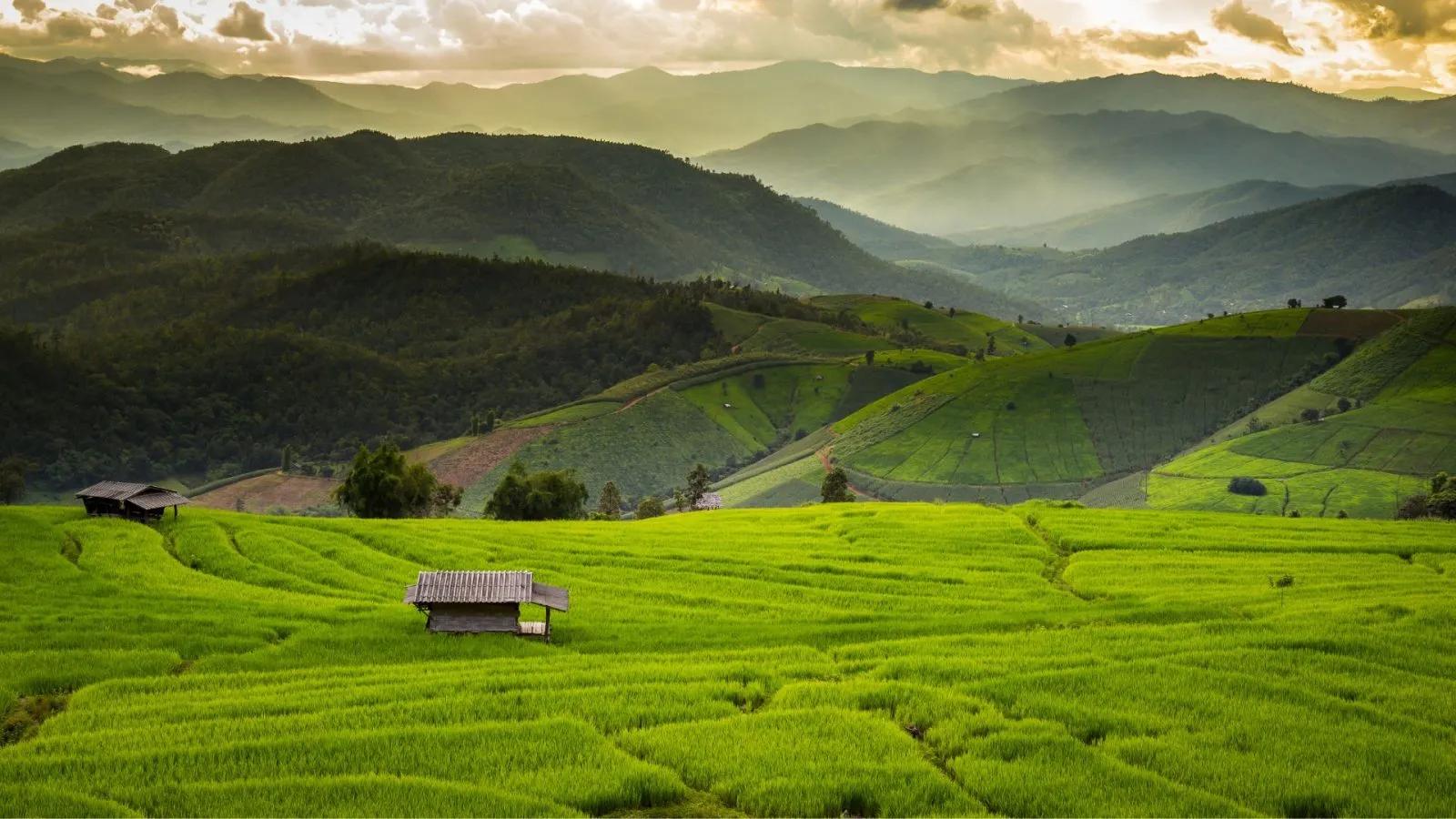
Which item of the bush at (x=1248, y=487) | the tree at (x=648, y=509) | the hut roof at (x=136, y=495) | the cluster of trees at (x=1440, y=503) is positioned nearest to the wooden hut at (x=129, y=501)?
the hut roof at (x=136, y=495)

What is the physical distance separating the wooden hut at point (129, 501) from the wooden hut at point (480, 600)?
30621mm

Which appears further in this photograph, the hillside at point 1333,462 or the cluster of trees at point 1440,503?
the hillside at point 1333,462

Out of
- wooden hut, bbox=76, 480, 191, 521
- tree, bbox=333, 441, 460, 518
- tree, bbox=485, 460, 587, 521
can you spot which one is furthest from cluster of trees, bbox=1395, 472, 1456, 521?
wooden hut, bbox=76, 480, 191, 521

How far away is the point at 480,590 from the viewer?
38.2 m

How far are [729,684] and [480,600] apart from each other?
1061 cm

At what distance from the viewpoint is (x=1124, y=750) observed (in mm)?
26250

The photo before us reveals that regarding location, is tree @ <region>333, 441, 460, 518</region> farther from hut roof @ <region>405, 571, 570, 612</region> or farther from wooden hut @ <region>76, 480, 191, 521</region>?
hut roof @ <region>405, 571, 570, 612</region>

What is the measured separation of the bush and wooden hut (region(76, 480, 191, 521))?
143 m

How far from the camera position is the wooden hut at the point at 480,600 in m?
37.8

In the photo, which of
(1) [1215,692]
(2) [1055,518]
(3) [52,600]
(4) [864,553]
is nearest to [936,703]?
(1) [1215,692]

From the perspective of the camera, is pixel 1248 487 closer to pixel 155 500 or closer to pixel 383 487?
pixel 383 487

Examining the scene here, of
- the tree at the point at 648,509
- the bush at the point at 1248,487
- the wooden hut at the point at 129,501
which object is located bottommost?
the tree at the point at 648,509

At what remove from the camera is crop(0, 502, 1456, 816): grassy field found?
23328mm

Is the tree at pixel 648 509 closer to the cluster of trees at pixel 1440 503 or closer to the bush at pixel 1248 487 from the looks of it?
the cluster of trees at pixel 1440 503
